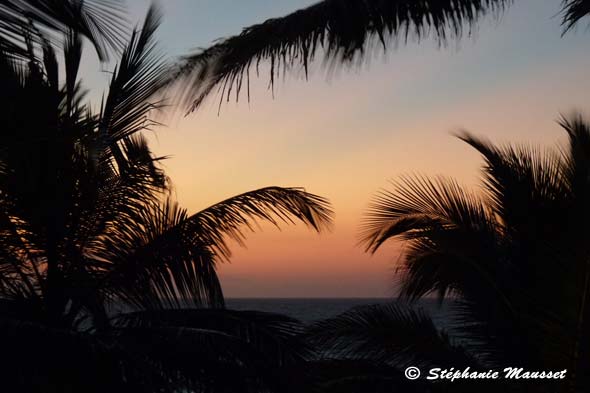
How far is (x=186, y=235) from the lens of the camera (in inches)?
251

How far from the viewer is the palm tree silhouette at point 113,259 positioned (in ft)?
15.9

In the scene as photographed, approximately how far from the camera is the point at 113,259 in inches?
247

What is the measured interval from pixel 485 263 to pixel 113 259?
11.2 feet

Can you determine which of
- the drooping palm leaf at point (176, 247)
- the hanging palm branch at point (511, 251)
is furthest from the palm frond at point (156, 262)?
the hanging palm branch at point (511, 251)

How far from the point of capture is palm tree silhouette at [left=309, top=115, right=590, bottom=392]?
586cm

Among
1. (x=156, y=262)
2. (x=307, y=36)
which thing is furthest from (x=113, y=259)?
(x=307, y=36)

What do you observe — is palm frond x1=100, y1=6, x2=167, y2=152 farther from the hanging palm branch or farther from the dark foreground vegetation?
the hanging palm branch

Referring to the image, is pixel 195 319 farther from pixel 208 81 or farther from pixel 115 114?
pixel 208 81

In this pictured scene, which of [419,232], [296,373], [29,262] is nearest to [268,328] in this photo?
[296,373]

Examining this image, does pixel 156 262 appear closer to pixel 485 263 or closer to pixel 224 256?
pixel 224 256

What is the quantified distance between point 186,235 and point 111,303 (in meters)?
0.90

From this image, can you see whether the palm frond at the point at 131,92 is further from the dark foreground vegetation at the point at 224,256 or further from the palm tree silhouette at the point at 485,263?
the palm tree silhouette at the point at 485,263

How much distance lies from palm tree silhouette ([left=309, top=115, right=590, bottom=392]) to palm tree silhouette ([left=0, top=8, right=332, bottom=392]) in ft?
3.28

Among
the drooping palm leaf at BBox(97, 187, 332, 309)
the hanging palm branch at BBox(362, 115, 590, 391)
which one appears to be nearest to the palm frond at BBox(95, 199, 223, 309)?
the drooping palm leaf at BBox(97, 187, 332, 309)
